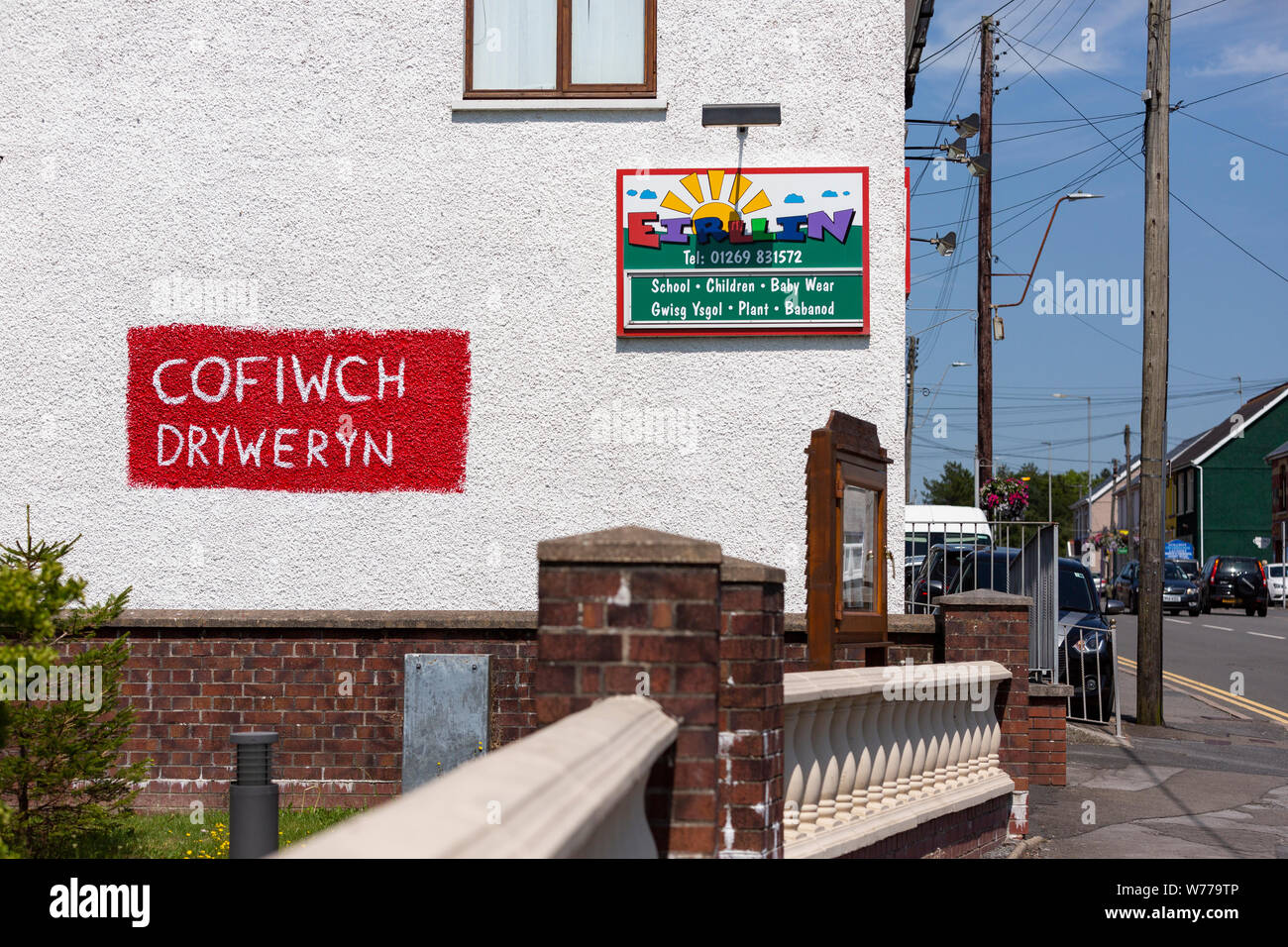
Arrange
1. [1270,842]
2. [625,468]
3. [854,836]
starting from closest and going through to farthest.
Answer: [854,836], [1270,842], [625,468]

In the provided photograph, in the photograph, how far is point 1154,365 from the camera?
56.4 ft

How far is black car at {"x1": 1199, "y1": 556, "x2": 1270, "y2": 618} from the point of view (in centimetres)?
5081

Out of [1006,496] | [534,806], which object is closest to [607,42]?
[534,806]

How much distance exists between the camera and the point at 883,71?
1096cm

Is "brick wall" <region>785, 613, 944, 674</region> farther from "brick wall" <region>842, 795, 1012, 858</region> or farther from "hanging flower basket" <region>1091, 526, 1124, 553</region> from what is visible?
"hanging flower basket" <region>1091, 526, 1124, 553</region>

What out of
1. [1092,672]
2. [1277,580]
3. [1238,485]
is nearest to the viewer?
[1092,672]

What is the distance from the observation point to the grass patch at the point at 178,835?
8.45m

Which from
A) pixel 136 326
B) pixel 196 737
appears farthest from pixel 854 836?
pixel 136 326

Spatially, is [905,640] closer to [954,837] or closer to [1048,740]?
[1048,740]

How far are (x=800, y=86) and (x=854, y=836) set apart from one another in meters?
6.59

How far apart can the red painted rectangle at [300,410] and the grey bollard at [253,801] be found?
11.6ft

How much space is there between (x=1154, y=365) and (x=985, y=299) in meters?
13.4
